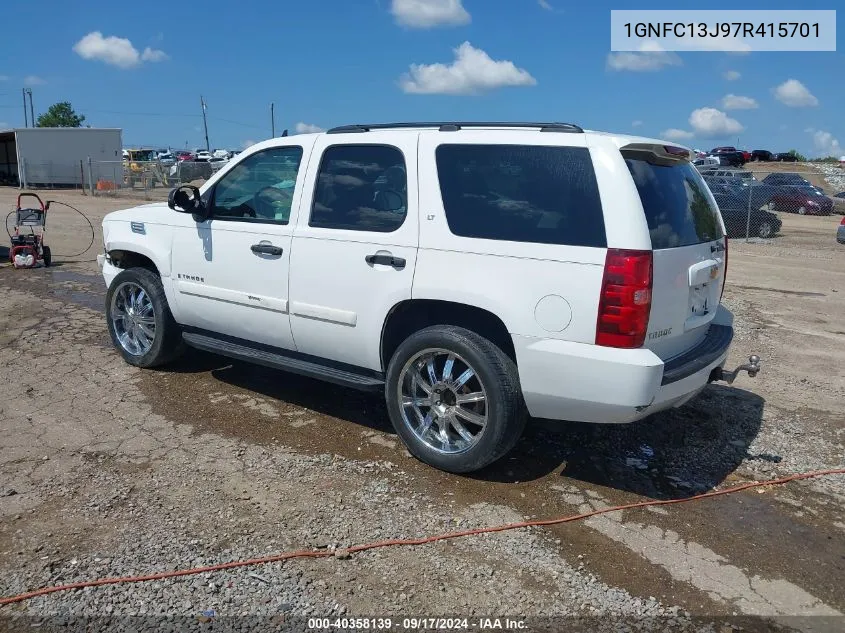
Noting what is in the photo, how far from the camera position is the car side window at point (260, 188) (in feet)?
16.5

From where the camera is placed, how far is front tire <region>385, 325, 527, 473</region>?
4.05 m

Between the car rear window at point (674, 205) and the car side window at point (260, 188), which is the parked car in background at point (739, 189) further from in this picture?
the car side window at point (260, 188)

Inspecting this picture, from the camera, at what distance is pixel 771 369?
6.69 metres

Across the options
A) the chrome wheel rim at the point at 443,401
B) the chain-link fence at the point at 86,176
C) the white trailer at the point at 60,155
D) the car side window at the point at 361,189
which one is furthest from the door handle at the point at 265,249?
the white trailer at the point at 60,155

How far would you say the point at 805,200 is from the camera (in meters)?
26.8

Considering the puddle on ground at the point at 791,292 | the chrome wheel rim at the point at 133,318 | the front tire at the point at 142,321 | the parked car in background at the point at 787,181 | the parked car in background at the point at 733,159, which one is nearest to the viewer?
the front tire at the point at 142,321

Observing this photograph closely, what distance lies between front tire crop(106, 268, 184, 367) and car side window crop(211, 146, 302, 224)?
0.94 meters

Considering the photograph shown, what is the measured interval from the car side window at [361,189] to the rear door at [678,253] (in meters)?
1.40

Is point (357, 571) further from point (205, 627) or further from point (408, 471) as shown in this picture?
point (408, 471)

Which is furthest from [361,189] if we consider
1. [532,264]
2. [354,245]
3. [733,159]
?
[733,159]

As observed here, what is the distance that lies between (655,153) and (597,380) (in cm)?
130

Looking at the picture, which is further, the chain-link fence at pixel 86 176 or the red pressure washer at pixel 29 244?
the chain-link fence at pixel 86 176

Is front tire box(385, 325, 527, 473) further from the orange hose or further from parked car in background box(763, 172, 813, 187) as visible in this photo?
parked car in background box(763, 172, 813, 187)

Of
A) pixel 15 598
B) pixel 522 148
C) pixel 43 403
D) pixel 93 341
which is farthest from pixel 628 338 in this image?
pixel 93 341
